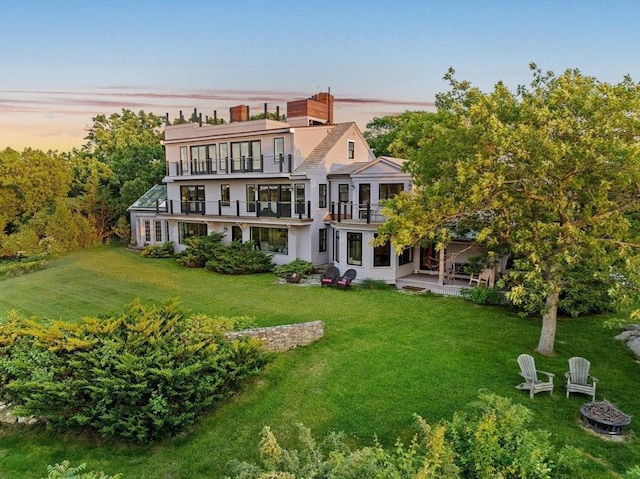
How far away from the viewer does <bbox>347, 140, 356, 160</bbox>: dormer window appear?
1036 inches

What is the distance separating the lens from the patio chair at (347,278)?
1945 cm

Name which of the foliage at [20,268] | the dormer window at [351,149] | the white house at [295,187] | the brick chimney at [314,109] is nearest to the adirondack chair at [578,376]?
the white house at [295,187]

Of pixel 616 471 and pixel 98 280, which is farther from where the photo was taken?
pixel 98 280

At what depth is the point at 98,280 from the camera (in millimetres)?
22562

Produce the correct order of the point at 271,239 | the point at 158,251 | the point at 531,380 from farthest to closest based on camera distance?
the point at 158,251
the point at 271,239
the point at 531,380

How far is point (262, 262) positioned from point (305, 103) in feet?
32.7

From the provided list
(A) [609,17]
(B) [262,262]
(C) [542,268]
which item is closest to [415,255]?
(B) [262,262]

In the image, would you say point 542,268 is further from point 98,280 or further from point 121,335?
point 98,280

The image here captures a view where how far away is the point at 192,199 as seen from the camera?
2919 centimetres

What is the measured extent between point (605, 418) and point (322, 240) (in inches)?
686

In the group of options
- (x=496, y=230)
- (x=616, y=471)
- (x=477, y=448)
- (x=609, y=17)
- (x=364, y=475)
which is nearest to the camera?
(x=364, y=475)

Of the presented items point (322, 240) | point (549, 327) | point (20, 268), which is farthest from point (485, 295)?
point (20, 268)

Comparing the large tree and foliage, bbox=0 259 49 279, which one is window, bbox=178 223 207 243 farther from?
the large tree

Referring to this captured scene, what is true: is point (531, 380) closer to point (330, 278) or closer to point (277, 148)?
point (330, 278)
